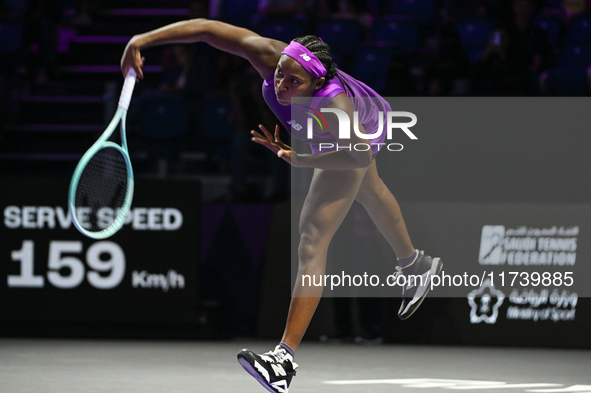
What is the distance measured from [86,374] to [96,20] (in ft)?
21.8

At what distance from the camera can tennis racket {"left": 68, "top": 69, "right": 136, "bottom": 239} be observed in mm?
3842

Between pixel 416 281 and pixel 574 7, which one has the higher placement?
pixel 574 7

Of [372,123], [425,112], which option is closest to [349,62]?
[425,112]

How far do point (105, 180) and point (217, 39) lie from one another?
1249 mm

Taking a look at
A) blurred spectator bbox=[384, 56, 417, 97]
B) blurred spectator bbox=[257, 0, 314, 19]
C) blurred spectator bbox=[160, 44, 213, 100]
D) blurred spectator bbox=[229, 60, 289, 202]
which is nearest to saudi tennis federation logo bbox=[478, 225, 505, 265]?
blurred spectator bbox=[384, 56, 417, 97]

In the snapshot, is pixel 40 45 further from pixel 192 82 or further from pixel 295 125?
pixel 295 125

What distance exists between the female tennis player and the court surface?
92cm

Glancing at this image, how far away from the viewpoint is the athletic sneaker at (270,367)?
3.67m

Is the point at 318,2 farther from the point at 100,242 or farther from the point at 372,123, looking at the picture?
the point at 372,123

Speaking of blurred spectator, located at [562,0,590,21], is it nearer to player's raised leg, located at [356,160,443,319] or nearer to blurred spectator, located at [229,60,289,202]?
blurred spectator, located at [229,60,289,202]

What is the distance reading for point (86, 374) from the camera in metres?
5.04

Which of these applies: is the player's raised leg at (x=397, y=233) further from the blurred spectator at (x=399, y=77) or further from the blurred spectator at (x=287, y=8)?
the blurred spectator at (x=287, y=8)

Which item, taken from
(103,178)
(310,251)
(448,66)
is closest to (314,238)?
(310,251)

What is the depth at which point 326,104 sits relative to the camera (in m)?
3.78
